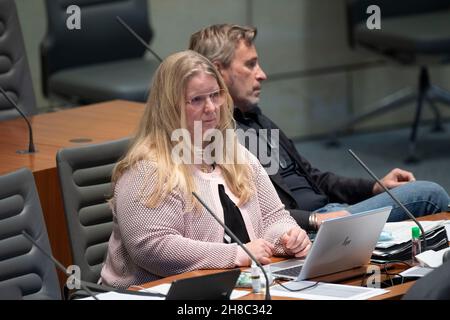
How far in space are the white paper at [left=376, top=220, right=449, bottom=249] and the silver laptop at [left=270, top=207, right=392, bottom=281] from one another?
0.17 meters

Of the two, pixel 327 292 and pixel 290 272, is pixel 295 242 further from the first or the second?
pixel 327 292

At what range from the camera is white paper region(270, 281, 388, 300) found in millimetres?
3084

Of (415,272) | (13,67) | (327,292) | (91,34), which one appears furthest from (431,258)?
(91,34)

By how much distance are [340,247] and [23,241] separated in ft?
3.27

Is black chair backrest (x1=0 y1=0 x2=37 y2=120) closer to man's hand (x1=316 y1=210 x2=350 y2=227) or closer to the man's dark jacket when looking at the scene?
the man's dark jacket

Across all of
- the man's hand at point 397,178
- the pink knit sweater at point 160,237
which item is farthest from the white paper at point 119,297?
the man's hand at point 397,178

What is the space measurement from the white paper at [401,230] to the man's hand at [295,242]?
23 cm

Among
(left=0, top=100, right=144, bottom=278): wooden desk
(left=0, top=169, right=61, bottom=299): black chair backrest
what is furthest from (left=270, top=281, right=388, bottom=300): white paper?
(left=0, top=100, right=144, bottom=278): wooden desk

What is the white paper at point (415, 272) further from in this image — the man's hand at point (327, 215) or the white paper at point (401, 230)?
the man's hand at point (327, 215)
